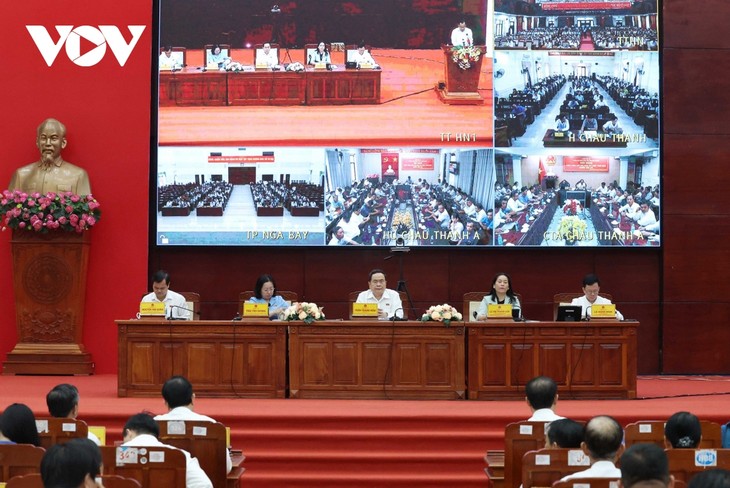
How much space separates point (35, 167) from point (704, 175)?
6.69m

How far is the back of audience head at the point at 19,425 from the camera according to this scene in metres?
4.64

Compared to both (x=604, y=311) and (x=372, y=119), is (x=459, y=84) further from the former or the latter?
(x=604, y=311)

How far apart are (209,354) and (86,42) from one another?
4.01 m

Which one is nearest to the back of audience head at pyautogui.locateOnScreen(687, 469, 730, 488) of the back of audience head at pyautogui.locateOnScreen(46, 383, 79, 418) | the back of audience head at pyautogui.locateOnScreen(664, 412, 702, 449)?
the back of audience head at pyautogui.locateOnScreen(664, 412, 702, 449)

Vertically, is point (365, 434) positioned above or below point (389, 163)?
below

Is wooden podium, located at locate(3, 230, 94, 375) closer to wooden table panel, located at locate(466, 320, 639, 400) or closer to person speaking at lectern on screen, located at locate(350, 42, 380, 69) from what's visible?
person speaking at lectern on screen, located at locate(350, 42, 380, 69)

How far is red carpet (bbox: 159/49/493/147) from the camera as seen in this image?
10773 mm

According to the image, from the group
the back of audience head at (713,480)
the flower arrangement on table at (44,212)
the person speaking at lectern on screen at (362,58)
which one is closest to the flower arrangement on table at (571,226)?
the person speaking at lectern on screen at (362,58)

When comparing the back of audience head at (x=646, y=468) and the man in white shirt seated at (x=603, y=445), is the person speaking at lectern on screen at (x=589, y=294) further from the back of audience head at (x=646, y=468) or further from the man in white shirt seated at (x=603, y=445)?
the back of audience head at (x=646, y=468)

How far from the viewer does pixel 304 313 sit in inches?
342

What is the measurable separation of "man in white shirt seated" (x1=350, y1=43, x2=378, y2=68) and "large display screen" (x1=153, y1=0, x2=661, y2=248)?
14 millimetres

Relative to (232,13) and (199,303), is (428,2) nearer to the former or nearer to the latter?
(232,13)

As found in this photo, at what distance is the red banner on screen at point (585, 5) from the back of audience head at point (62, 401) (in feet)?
23.2

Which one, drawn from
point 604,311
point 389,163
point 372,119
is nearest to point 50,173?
point 372,119
